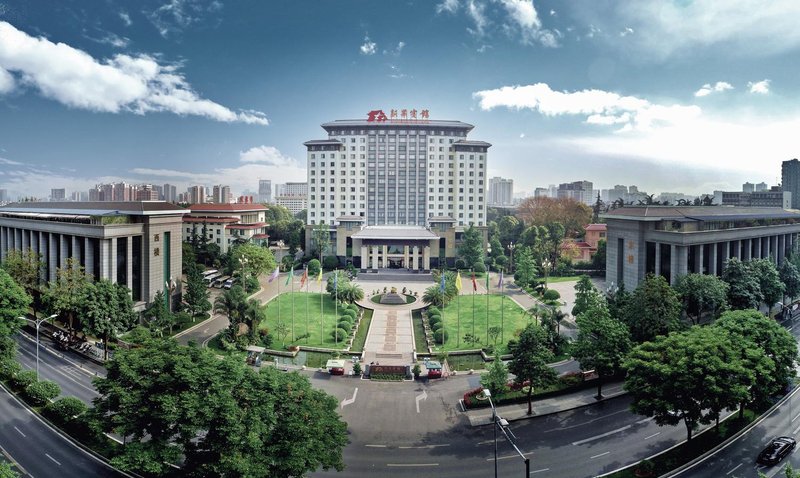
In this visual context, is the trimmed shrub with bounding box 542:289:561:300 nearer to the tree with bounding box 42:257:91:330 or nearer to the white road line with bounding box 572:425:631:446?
the white road line with bounding box 572:425:631:446

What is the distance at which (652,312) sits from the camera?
35.5 m

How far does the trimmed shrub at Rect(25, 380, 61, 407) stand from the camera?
29562 millimetres

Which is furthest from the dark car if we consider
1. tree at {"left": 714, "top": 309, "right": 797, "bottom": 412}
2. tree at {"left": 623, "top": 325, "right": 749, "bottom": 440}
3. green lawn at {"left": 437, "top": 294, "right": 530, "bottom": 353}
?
green lawn at {"left": 437, "top": 294, "right": 530, "bottom": 353}

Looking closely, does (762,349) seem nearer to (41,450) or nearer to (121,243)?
(41,450)

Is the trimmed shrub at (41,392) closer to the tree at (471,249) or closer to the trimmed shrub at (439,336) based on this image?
the trimmed shrub at (439,336)

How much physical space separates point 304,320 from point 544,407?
92.6 ft

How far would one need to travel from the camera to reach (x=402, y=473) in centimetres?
2394

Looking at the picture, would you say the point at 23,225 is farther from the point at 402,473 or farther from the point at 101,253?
the point at 402,473

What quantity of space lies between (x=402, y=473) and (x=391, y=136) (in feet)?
278

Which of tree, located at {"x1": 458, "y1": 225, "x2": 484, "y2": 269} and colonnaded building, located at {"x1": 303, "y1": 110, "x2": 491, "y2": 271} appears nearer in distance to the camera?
tree, located at {"x1": 458, "y1": 225, "x2": 484, "y2": 269}

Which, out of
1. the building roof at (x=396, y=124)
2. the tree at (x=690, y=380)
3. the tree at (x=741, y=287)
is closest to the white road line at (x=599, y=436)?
the tree at (x=690, y=380)

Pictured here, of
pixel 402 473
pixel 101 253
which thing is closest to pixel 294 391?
pixel 402 473

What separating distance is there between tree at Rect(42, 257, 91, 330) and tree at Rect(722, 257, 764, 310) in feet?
193

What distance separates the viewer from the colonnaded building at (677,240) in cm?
4506
